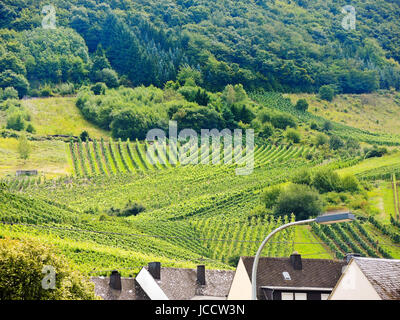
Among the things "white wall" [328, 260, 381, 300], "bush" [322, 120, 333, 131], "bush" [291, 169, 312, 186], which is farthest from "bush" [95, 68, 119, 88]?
"white wall" [328, 260, 381, 300]

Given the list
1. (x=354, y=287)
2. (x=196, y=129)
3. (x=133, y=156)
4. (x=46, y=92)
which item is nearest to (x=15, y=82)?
(x=46, y=92)

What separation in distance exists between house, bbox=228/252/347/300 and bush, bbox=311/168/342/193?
40.5 metres

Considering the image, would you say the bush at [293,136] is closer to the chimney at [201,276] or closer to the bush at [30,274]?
the chimney at [201,276]

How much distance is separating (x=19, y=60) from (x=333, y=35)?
213 feet

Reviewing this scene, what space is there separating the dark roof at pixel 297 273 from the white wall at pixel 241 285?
221mm

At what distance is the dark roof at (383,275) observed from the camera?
13288mm

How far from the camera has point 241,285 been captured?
81.7 ft

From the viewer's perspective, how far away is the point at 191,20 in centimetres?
14575

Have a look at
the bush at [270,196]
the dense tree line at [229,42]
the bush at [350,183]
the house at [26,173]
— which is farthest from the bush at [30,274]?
the dense tree line at [229,42]

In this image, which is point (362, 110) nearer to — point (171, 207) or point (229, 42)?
point (229, 42)

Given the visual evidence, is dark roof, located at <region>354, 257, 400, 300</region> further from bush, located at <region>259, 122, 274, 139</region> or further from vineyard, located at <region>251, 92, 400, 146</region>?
Result: vineyard, located at <region>251, 92, 400, 146</region>

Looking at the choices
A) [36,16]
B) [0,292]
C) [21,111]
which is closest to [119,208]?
[21,111]

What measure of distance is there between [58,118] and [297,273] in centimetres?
7199
